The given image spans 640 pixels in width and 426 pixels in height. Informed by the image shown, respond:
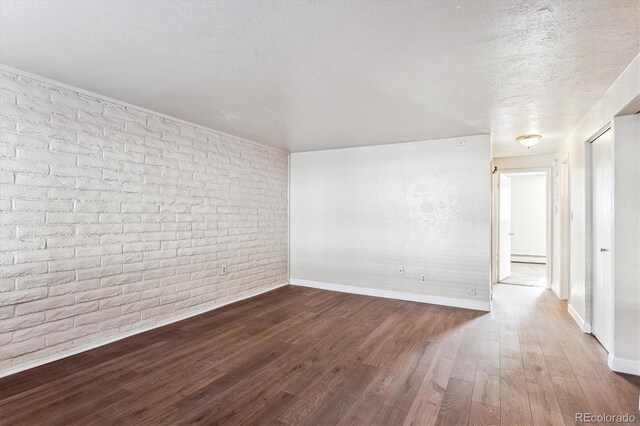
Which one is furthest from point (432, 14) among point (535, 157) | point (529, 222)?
point (529, 222)

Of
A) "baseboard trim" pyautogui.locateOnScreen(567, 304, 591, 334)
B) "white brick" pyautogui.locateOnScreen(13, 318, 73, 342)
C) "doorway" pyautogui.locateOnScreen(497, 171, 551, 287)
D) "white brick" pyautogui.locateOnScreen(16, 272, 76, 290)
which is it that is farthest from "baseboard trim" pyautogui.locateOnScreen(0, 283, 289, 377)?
"doorway" pyautogui.locateOnScreen(497, 171, 551, 287)

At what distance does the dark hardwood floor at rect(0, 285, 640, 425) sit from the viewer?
2.10 meters

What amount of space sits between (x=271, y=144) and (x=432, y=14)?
3.78m

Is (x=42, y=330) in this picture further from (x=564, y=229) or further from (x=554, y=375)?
(x=564, y=229)

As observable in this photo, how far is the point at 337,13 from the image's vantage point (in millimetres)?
1815

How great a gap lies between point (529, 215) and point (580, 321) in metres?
6.38

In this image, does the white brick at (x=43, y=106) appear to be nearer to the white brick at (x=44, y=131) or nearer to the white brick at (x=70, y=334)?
the white brick at (x=44, y=131)

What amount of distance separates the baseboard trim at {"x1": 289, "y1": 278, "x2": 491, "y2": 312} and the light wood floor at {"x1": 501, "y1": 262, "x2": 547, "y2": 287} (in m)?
2.32

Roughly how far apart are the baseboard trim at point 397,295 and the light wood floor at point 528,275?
232 cm

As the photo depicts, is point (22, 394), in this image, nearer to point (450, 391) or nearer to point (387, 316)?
point (450, 391)

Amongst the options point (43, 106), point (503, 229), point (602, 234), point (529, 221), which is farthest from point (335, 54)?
point (529, 221)

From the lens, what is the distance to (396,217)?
201 inches

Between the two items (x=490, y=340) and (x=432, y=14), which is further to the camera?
(x=490, y=340)

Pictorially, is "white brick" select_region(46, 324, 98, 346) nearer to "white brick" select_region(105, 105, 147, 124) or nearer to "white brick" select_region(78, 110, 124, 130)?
"white brick" select_region(78, 110, 124, 130)
